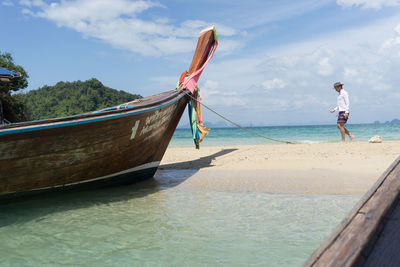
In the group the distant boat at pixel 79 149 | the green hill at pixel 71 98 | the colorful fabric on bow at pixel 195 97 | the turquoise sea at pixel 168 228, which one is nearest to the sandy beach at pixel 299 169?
the turquoise sea at pixel 168 228

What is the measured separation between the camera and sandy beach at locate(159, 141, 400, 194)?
4586mm

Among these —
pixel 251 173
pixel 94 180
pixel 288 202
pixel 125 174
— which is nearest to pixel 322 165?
pixel 251 173

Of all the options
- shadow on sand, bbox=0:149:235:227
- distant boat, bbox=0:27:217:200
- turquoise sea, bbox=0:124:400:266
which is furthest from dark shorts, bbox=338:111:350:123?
distant boat, bbox=0:27:217:200

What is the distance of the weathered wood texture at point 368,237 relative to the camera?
2.83 feet

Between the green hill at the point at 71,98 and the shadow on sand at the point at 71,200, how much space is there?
4757cm

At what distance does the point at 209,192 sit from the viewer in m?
4.48

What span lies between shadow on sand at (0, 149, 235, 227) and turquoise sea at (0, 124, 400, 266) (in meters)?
0.01

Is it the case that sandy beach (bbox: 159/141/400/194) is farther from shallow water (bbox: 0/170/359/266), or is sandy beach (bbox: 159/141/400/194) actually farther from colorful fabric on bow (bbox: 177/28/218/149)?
colorful fabric on bow (bbox: 177/28/218/149)

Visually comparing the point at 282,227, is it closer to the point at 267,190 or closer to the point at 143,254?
the point at 143,254

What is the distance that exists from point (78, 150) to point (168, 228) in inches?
59.9

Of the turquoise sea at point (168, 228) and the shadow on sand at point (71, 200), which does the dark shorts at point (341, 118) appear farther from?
the shadow on sand at point (71, 200)

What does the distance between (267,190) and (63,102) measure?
182ft

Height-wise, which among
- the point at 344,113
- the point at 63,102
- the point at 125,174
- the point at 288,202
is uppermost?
the point at 63,102

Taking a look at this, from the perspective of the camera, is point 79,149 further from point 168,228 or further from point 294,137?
point 294,137
